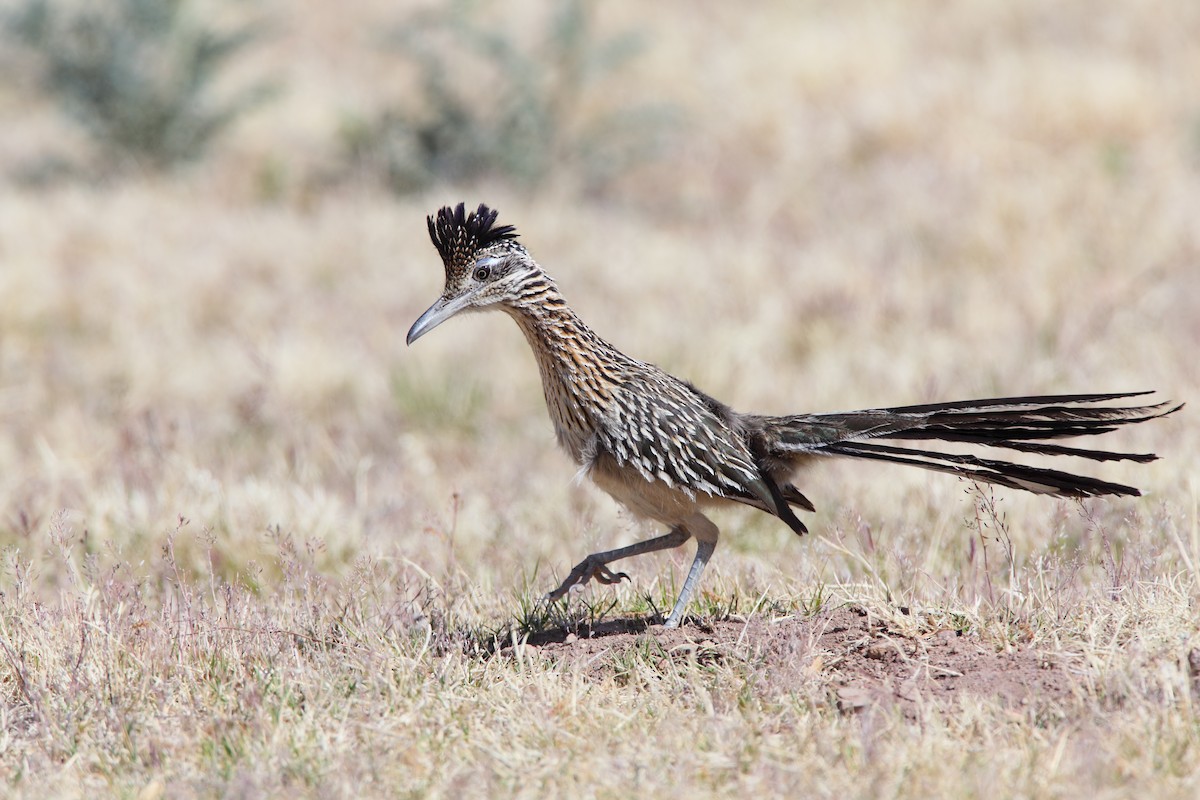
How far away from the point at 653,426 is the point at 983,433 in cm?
114

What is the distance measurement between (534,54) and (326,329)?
22.5 ft

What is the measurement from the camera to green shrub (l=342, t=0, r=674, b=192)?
1502cm

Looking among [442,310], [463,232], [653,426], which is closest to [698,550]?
[653,426]

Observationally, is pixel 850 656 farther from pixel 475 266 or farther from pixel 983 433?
pixel 475 266

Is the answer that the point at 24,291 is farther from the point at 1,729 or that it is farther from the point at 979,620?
the point at 979,620

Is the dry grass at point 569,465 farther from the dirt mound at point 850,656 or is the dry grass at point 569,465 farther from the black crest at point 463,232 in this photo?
the black crest at point 463,232

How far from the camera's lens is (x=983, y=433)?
4668 millimetres

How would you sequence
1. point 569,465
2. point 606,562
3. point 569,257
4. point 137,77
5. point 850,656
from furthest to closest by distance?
point 137,77 < point 569,257 < point 569,465 < point 606,562 < point 850,656

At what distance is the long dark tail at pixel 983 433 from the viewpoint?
4.47 m

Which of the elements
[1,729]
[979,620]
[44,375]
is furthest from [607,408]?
[44,375]

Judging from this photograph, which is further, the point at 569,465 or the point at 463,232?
the point at 569,465

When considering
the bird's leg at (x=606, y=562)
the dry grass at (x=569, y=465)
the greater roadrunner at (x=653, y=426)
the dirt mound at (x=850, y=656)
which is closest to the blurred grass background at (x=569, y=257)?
the dry grass at (x=569, y=465)

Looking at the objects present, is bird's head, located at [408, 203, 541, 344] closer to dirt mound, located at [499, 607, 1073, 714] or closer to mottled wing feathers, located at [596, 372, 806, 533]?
mottled wing feathers, located at [596, 372, 806, 533]

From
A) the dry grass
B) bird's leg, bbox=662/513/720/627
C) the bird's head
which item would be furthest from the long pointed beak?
bird's leg, bbox=662/513/720/627
